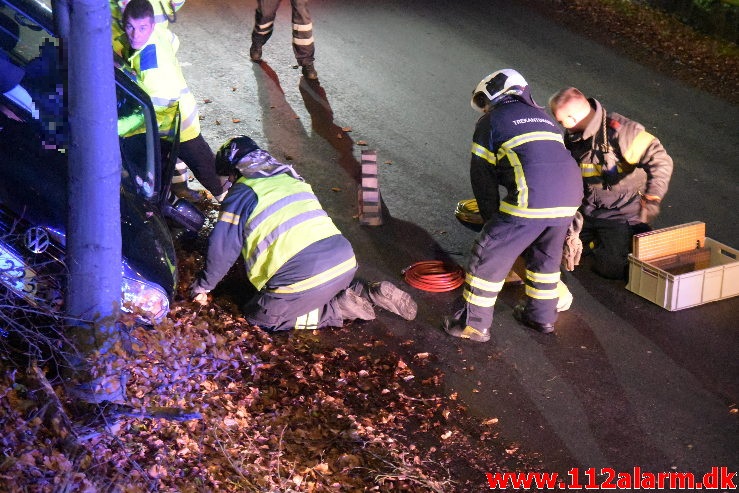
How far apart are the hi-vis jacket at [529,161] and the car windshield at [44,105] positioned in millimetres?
2330

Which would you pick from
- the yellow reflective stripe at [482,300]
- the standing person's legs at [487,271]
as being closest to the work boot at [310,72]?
the standing person's legs at [487,271]

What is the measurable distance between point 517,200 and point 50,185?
3073 millimetres

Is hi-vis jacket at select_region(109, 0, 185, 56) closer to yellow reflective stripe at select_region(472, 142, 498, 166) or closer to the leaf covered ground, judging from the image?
the leaf covered ground

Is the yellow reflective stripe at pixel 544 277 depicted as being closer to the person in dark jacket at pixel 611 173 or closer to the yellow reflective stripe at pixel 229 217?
the person in dark jacket at pixel 611 173

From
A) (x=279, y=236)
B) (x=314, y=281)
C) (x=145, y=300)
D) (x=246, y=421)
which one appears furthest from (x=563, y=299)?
(x=145, y=300)

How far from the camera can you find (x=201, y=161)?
818 cm

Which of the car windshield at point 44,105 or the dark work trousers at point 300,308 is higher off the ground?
the car windshield at point 44,105

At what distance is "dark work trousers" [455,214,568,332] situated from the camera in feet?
20.9

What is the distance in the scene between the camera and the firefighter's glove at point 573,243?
704 cm

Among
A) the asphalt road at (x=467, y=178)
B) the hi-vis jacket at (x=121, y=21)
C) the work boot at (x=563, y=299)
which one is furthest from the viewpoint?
the hi-vis jacket at (x=121, y=21)

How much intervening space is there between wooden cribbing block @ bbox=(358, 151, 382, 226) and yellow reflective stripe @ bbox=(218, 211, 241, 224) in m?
2.08

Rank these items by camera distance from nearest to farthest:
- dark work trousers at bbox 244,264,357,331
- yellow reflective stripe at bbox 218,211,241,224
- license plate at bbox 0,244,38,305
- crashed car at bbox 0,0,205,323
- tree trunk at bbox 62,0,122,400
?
tree trunk at bbox 62,0,122,400, license plate at bbox 0,244,38,305, crashed car at bbox 0,0,205,323, yellow reflective stripe at bbox 218,211,241,224, dark work trousers at bbox 244,264,357,331

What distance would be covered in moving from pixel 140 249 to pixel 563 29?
9.36m

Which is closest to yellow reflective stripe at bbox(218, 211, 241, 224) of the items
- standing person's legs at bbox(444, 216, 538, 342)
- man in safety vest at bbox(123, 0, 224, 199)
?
man in safety vest at bbox(123, 0, 224, 199)
